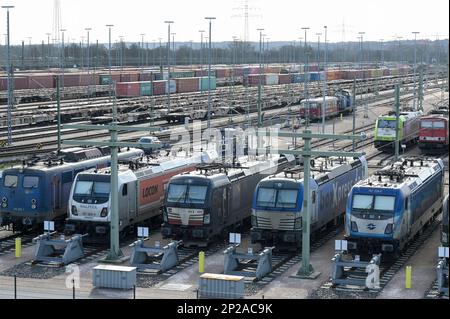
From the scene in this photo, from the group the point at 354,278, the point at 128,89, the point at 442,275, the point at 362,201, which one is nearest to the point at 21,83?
the point at 128,89

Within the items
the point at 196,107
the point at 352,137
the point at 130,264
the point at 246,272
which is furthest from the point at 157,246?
the point at 196,107

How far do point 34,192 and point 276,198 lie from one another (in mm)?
9765

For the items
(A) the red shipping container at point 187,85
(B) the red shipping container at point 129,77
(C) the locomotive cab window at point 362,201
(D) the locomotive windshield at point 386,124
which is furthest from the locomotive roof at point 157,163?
(B) the red shipping container at point 129,77

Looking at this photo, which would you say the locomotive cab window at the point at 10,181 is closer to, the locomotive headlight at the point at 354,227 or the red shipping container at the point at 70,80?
the locomotive headlight at the point at 354,227

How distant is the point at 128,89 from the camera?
3912 inches

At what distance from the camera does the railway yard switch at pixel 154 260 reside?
2997cm

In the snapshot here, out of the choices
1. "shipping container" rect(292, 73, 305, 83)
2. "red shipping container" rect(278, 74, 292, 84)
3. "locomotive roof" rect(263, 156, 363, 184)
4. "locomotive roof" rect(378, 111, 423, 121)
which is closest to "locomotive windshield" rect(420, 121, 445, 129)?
"locomotive roof" rect(378, 111, 423, 121)

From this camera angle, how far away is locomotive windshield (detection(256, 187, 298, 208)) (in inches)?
1255

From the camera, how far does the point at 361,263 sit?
27.8 metres

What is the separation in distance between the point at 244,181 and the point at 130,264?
728 cm

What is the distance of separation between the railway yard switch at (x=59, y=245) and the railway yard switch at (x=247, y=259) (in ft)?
18.0

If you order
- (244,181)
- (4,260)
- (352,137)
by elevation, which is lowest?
(4,260)
